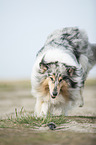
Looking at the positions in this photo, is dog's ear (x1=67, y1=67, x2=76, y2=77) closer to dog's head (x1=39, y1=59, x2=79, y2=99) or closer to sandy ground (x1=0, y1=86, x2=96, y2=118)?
dog's head (x1=39, y1=59, x2=79, y2=99)

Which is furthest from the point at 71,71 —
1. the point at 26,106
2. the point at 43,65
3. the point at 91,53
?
the point at 26,106

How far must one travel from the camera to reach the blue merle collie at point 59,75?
5.92 metres

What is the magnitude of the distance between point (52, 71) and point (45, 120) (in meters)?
1.27

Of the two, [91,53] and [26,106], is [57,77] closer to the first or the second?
[91,53]

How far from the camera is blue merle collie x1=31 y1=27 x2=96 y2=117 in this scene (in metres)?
5.92

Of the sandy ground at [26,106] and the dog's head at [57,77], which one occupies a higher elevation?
the dog's head at [57,77]

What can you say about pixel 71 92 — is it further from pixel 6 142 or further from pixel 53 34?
pixel 6 142

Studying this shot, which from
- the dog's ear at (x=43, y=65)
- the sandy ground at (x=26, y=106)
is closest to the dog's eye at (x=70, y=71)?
the dog's ear at (x=43, y=65)

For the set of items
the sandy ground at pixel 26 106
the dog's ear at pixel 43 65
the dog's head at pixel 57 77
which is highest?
the dog's ear at pixel 43 65

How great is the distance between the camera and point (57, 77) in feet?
18.8

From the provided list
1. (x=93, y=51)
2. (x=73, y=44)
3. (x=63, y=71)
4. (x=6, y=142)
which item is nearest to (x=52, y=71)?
(x=63, y=71)

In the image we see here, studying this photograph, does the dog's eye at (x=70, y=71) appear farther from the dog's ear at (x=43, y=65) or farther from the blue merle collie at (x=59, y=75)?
the dog's ear at (x=43, y=65)

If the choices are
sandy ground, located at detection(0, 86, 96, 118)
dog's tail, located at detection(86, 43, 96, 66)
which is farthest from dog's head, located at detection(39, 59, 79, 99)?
dog's tail, located at detection(86, 43, 96, 66)

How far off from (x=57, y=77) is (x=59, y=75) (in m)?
0.09
